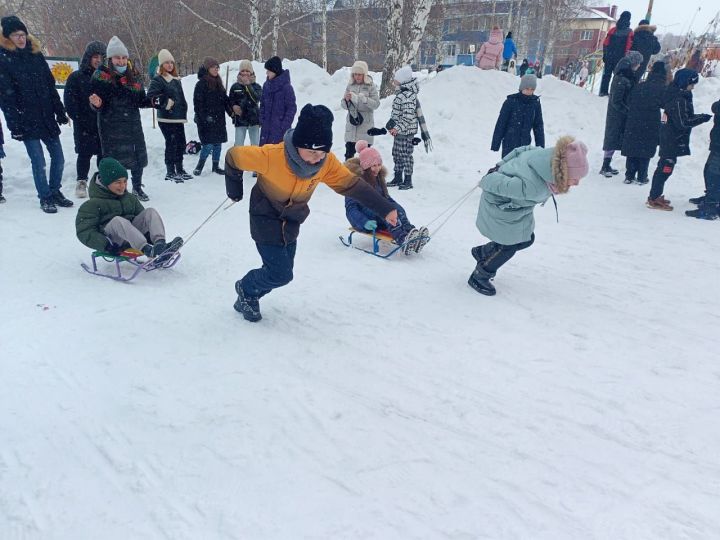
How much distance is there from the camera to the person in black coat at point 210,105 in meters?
8.34

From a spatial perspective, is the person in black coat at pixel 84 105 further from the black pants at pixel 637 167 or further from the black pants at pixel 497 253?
the black pants at pixel 637 167

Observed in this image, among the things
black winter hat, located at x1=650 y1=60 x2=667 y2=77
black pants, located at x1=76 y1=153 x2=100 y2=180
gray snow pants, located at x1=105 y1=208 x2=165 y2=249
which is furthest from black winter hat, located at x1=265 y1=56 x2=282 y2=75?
black winter hat, located at x1=650 y1=60 x2=667 y2=77

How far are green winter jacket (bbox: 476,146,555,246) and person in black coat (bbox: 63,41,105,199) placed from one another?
5.66 m

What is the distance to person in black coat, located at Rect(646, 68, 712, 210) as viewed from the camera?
7.00 metres

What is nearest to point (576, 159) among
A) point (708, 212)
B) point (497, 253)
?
point (497, 253)

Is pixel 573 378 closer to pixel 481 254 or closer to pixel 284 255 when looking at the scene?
pixel 481 254

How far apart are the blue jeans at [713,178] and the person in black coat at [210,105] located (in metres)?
7.45

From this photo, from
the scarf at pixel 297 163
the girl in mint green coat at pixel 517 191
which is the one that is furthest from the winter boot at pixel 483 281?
the scarf at pixel 297 163

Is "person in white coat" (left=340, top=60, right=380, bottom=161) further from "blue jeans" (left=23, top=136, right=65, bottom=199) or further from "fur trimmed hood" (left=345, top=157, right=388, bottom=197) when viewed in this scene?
"blue jeans" (left=23, top=136, right=65, bottom=199)

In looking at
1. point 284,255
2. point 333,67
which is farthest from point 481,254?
point 333,67

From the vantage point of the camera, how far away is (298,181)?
3469 millimetres

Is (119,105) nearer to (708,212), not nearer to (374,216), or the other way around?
(374,216)

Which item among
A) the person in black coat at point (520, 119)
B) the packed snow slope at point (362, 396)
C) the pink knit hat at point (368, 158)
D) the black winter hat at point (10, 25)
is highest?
the black winter hat at point (10, 25)

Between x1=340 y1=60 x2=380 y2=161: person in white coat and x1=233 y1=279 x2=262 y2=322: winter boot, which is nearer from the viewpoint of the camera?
x1=233 y1=279 x2=262 y2=322: winter boot
